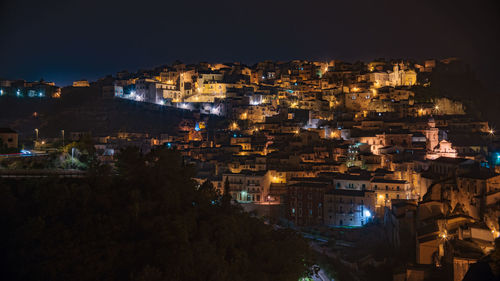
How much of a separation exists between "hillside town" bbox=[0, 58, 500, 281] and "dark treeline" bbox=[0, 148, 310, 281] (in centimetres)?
240

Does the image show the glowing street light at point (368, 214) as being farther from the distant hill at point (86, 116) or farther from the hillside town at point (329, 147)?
the distant hill at point (86, 116)

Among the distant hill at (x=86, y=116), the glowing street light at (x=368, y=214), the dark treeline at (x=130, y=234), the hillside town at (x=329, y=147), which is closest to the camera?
the dark treeline at (x=130, y=234)

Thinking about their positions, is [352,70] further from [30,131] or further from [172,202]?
[172,202]

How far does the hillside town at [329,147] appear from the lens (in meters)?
21.2

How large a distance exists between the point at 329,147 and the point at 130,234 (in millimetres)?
30466

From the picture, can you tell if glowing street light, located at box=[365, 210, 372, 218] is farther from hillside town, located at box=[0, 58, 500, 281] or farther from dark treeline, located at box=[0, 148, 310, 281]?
dark treeline, located at box=[0, 148, 310, 281]

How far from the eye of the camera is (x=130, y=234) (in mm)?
12672

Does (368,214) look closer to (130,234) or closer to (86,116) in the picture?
(130,234)

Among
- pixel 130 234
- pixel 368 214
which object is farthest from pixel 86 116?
pixel 130 234

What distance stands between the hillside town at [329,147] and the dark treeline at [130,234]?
2.40 meters

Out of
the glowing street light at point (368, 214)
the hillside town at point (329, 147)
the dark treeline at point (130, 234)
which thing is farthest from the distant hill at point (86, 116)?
the dark treeline at point (130, 234)

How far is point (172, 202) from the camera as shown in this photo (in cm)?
1434

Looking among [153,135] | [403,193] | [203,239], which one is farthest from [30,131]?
[203,239]

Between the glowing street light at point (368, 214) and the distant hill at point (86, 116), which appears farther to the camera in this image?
the distant hill at point (86, 116)
